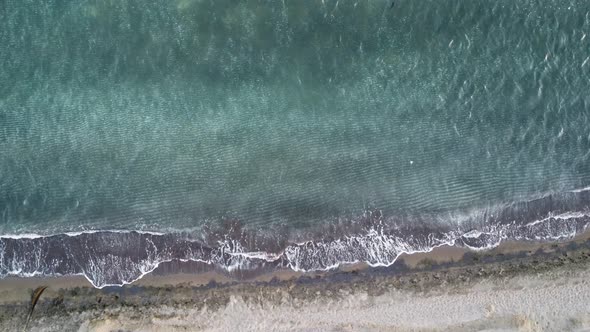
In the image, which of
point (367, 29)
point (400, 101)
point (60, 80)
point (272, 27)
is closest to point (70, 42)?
point (60, 80)

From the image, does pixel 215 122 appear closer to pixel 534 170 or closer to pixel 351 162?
pixel 351 162

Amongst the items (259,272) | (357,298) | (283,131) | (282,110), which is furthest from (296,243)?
(282,110)

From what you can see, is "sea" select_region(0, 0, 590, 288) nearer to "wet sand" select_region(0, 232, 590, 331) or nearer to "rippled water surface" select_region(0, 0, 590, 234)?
"rippled water surface" select_region(0, 0, 590, 234)

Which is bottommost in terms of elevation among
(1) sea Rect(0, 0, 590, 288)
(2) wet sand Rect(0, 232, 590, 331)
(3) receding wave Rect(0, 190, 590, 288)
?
(2) wet sand Rect(0, 232, 590, 331)

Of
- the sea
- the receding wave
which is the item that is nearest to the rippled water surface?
the sea

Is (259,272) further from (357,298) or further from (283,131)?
(283,131)

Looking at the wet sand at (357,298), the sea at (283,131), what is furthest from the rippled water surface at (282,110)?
the wet sand at (357,298)

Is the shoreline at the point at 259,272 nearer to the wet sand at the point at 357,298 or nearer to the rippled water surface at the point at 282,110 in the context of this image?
the wet sand at the point at 357,298
